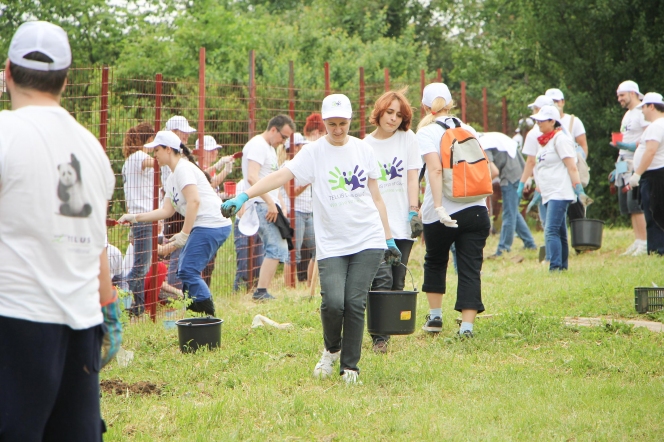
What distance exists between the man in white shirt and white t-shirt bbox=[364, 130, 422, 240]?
2754mm

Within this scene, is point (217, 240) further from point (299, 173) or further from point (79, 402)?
point (79, 402)

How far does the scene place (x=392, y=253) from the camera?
576 centimetres

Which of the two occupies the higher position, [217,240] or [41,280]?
[41,280]

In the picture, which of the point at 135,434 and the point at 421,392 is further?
the point at 421,392

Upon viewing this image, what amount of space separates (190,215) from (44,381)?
440 centimetres

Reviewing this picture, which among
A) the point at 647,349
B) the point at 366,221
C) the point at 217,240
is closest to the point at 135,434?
the point at 366,221

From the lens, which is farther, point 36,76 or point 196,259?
point 196,259

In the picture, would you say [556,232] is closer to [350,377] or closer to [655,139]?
[655,139]

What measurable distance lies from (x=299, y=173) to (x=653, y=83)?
11895 mm

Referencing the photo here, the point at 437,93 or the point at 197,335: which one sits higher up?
the point at 437,93

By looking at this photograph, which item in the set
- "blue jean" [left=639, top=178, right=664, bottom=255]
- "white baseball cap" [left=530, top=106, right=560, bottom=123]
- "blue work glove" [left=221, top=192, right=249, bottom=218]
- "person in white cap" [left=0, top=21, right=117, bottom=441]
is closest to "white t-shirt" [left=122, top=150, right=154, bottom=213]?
"blue work glove" [left=221, top=192, right=249, bottom=218]

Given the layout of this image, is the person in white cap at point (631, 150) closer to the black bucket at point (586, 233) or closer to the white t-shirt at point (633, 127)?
the white t-shirt at point (633, 127)

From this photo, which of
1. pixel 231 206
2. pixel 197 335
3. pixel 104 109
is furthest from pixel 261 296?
pixel 231 206

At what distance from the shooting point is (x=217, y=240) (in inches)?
288
